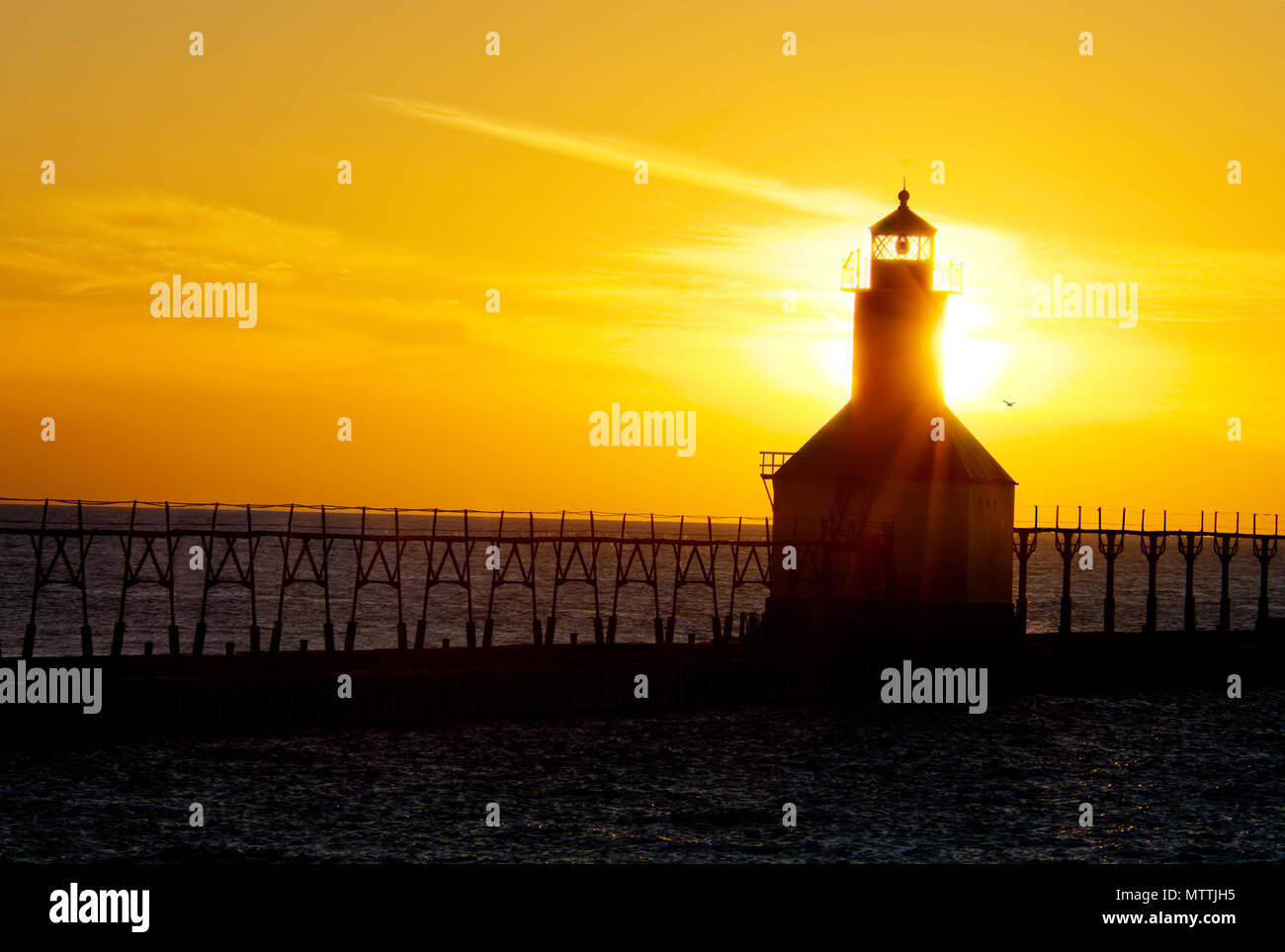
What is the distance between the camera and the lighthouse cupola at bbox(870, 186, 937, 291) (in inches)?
2174

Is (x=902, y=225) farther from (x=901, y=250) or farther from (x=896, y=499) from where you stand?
(x=896, y=499)

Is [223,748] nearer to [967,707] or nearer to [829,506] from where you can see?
[829,506]

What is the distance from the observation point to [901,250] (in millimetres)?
55531

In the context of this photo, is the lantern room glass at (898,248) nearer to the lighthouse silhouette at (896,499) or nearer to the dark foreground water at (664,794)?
the lighthouse silhouette at (896,499)

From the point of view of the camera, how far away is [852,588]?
5247cm

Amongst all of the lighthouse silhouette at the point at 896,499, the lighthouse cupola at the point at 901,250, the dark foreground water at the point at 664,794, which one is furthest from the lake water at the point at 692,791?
the lighthouse cupola at the point at 901,250

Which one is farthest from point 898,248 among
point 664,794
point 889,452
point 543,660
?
point 664,794

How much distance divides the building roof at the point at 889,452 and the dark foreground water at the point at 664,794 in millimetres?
8981

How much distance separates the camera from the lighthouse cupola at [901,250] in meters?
55.2

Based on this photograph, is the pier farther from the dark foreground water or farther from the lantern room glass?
the lantern room glass

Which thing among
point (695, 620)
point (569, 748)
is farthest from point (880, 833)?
point (695, 620)

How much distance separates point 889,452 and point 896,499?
1.80m

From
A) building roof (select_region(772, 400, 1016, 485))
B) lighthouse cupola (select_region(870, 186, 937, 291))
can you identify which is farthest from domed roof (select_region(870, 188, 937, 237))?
building roof (select_region(772, 400, 1016, 485))
